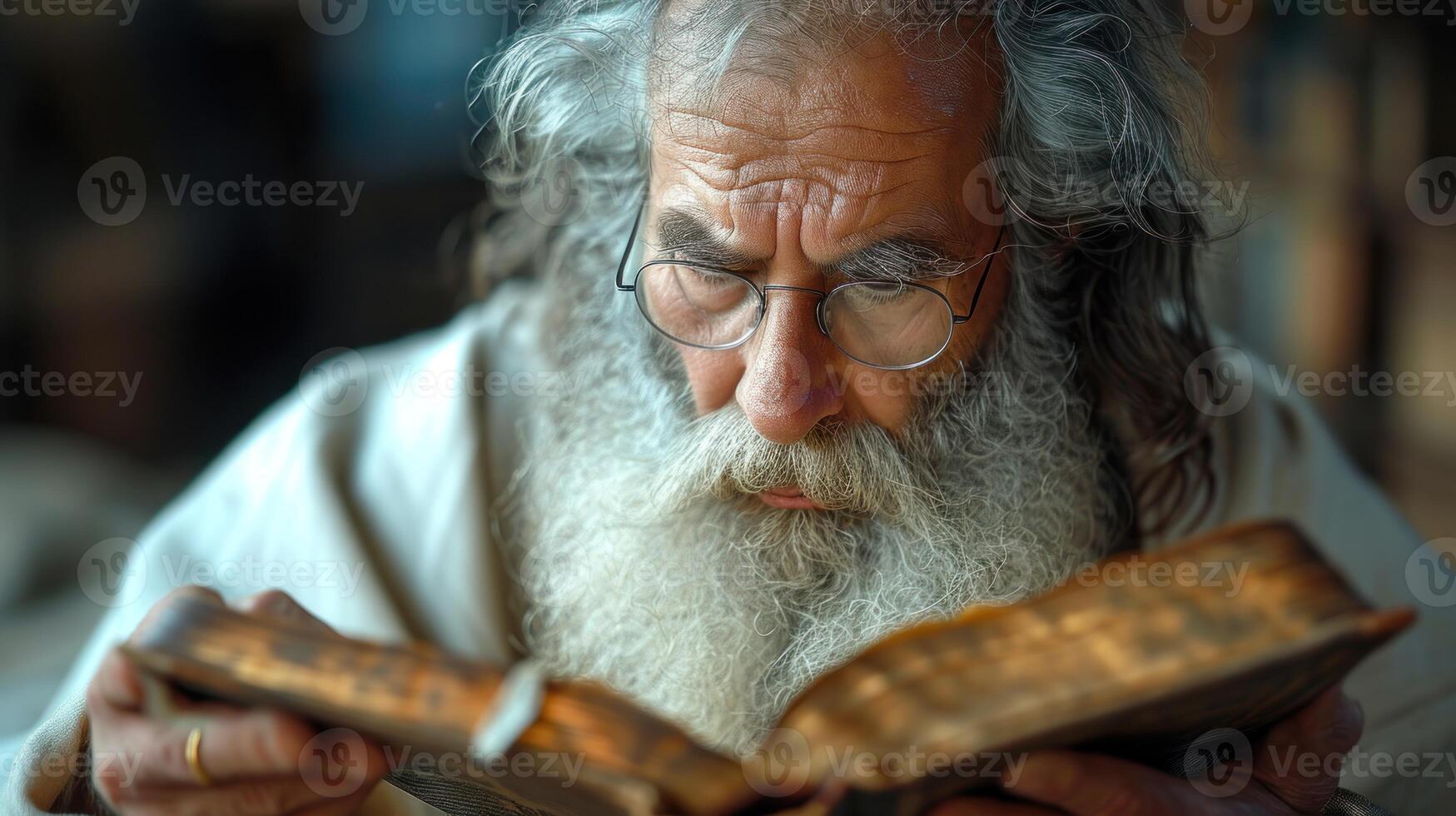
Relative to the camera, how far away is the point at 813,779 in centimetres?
67

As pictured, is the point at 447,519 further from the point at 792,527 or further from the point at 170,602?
the point at 170,602

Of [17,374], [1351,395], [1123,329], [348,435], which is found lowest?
[1351,395]

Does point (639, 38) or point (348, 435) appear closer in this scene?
point (639, 38)

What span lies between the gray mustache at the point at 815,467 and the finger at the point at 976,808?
45cm

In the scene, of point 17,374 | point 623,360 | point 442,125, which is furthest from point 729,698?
point 17,374

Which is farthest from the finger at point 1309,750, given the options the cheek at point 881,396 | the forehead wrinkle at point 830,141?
the forehead wrinkle at point 830,141

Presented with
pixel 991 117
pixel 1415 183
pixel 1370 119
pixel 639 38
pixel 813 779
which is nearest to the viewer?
pixel 813 779

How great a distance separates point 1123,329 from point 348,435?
118 centimetres

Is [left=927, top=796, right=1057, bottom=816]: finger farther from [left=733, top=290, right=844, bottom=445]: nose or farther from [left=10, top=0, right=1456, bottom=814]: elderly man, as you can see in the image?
[left=733, top=290, right=844, bottom=445]: nose

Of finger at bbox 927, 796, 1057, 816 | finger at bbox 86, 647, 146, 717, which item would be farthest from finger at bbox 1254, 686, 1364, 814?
finger at bbox 86, 647, 146, 717

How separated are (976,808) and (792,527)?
50 centimetres

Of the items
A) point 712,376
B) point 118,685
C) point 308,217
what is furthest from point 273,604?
point 308,217

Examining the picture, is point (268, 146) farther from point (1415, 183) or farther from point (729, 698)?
point (1415, 183)

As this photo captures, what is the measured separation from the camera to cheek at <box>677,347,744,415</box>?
3.92ft
